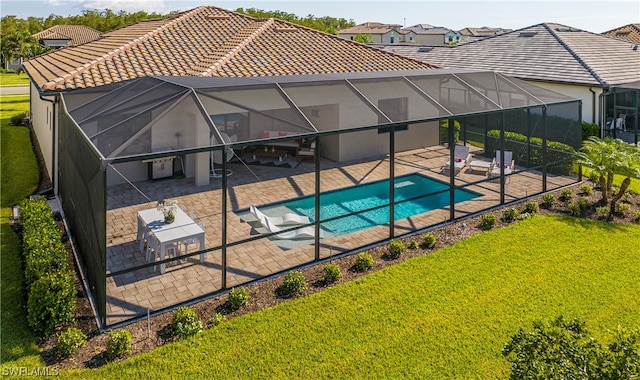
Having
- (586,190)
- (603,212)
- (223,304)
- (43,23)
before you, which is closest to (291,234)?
(223,304)

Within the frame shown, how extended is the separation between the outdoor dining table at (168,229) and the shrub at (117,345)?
2.48 m

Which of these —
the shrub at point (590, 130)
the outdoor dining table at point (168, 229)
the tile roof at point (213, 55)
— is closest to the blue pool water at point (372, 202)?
the outdoor dining table at point (168, 229)

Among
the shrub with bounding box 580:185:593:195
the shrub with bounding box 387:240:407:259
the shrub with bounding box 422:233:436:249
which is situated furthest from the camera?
the shrub with bounding box 580:185:593:195

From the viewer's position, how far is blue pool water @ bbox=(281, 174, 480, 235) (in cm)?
1310

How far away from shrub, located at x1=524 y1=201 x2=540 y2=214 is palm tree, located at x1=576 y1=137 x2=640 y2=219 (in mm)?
1984

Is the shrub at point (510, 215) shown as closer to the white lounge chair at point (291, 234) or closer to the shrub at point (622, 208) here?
the shrub at point (622, 208)

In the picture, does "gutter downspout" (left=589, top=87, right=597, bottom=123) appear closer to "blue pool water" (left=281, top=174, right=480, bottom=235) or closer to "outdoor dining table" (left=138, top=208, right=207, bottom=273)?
"blue pool water" (left=281, top=174, right=480, bottom=235)

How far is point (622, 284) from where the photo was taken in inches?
374

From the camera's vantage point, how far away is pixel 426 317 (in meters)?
8.30

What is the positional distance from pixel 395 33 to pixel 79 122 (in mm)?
119231

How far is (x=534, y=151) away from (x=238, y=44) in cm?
1301

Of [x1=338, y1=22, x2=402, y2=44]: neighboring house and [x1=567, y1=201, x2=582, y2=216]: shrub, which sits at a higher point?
[x1=338, y1=22, x2=402, y2=44]: neighboring house

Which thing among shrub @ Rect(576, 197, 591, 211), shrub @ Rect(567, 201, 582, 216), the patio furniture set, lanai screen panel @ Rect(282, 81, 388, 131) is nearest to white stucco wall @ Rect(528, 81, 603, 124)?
the patio furniture set

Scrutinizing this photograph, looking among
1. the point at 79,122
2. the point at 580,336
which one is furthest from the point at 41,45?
the point at 580,336
